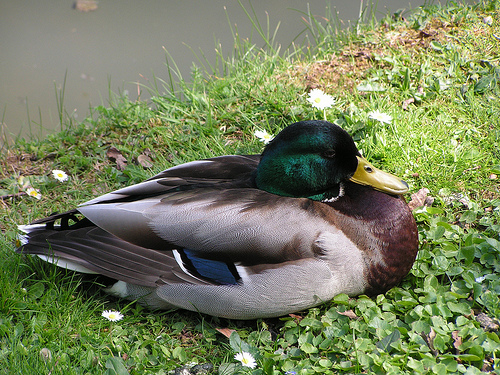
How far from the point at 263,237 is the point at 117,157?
1.97 metres

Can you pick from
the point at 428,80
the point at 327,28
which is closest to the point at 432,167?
the point at 428,80

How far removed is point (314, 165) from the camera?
109 inches

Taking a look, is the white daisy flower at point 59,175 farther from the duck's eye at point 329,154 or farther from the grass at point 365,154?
the duck's eye at point 329,154

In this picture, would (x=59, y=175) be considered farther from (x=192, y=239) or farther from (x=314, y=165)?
(x=314, y=165)

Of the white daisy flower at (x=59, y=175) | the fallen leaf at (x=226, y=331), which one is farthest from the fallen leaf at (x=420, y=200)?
the white daisy flower at (x=59, y=175)

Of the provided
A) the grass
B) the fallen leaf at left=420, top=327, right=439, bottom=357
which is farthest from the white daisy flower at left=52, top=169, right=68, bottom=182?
the fallen leaf at left=420, top=327, right=439, bottom=357

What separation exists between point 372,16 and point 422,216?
260cm

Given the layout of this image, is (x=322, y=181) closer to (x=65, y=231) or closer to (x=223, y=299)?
(x=223, y=299)

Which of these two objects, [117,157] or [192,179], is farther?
[117,157]

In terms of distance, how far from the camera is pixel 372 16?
5105 mm

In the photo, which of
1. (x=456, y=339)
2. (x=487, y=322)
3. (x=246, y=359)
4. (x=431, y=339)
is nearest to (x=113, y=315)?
(x=246, y=359)

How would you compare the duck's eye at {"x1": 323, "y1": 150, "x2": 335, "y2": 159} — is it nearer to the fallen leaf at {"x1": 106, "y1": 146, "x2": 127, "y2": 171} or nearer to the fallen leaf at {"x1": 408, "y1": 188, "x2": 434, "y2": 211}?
the fallen leaf at {"x1": 408, "y1": 188, "x2": 434, "y2": 211}

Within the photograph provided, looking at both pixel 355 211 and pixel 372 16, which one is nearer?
pixel 355 211

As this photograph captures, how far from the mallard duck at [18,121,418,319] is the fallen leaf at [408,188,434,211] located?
0.54 metres
